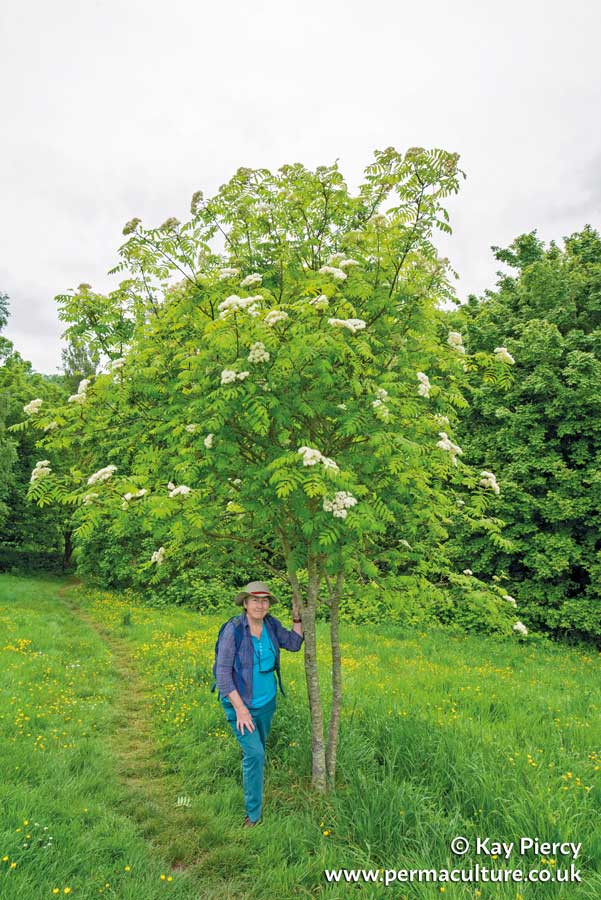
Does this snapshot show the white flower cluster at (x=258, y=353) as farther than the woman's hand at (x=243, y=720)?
No

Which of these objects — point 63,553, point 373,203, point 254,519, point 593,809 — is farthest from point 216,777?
point 63,553

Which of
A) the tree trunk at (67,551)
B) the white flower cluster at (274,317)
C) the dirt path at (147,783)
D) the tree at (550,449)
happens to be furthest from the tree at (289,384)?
the tree trunk at (67,551)

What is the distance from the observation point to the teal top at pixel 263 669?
4789 mm

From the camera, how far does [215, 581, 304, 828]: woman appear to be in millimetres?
4492

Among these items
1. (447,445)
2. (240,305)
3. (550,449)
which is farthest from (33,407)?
(550,449)

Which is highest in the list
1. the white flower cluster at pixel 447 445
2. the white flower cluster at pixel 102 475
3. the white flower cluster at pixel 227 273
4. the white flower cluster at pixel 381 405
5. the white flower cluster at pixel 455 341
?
the white flower cluster at pixel 227 273

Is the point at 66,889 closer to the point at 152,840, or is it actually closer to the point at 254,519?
the point at 152,840

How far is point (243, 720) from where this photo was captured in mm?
4457

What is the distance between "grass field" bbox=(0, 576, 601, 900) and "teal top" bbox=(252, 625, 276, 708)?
3.26ft

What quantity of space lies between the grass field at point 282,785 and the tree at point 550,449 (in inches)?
246

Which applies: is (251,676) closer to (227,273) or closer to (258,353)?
(258,353)

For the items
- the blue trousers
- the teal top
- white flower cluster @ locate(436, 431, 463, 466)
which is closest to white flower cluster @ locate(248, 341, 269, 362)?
white flower cluster @ locate(436, 431, 463, 466)

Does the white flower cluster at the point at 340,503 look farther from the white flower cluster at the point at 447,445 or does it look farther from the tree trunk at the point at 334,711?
the tree trunk at the point at 334,711

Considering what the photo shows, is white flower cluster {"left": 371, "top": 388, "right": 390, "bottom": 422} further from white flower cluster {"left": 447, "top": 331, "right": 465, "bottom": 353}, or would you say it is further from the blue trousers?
the blue trousers
